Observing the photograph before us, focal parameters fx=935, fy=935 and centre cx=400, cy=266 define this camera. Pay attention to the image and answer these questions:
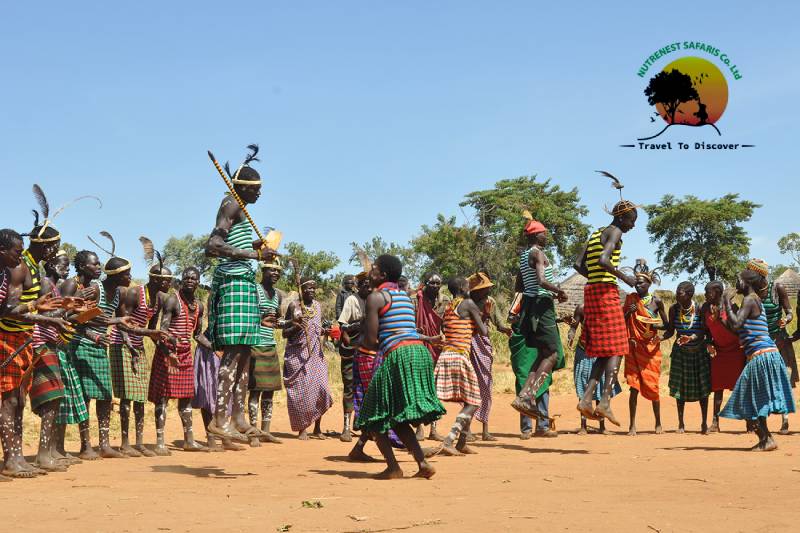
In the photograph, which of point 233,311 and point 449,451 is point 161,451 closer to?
point 233,311

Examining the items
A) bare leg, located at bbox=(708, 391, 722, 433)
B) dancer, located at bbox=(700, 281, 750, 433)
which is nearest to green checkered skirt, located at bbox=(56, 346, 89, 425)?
dancer, located at bbox=(700, 281, 750, 433)

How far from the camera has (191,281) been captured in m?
9.84

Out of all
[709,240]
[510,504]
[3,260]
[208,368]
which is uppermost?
[709,240]

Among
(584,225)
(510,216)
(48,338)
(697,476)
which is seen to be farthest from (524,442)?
(584,225)

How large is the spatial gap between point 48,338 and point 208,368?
3.00 metres

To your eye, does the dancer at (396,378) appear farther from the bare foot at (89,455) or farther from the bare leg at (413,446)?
the bare foot at (89,455)

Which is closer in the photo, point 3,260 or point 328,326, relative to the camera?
point 3,260

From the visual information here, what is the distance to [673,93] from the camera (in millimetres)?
19484

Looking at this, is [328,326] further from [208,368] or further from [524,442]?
[524,442]

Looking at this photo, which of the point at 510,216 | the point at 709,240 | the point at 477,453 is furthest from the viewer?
the point at 709,240

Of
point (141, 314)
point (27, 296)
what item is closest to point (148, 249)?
point (141, 314)

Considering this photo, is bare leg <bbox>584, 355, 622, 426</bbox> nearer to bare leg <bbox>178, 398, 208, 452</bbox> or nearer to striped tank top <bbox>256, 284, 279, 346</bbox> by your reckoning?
striped tank top <bbox>256, 284, 279, 346</bbox>

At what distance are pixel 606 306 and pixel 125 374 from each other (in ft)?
16.0

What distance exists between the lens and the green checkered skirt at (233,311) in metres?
8.01
